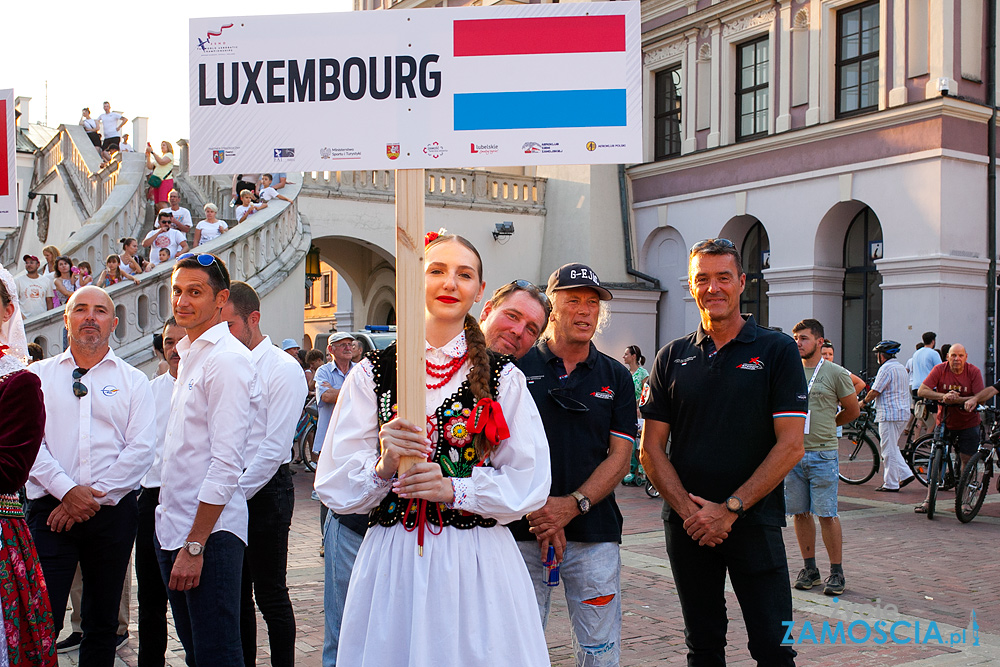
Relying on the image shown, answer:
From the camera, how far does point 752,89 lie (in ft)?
69.9

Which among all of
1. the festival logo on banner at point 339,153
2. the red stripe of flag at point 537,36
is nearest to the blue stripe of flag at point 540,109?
the red stripe of flag at point 537,36

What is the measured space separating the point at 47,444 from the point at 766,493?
328cm

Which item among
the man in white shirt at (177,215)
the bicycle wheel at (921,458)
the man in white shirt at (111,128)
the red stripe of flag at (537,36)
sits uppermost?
the man in white shirt at (111,128)

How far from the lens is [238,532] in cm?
375

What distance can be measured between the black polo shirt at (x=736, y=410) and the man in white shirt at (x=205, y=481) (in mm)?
1806

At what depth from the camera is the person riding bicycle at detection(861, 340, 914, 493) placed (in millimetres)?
12148

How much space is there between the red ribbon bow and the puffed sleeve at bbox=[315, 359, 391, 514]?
31 cm

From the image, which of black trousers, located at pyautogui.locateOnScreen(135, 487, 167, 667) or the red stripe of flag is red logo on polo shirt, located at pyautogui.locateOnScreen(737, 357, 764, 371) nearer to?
the red stripe of flag

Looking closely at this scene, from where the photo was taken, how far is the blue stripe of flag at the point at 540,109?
9.46 ft

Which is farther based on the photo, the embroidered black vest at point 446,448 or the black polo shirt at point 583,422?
the black polo shirt at point 583,422

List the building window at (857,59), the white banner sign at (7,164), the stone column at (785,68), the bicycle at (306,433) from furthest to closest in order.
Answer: the stone column at (785,68) < the building window at (857,59) < the bicycle at (306,433) < the white banner sign at (7,164)

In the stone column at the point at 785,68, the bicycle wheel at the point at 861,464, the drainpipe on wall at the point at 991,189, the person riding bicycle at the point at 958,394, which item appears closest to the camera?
the person riding bicycle at the point at 958,394

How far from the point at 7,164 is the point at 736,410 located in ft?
13.2

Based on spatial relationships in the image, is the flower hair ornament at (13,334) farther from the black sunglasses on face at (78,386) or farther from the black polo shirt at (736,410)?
the black polo shirt at (736,410)
